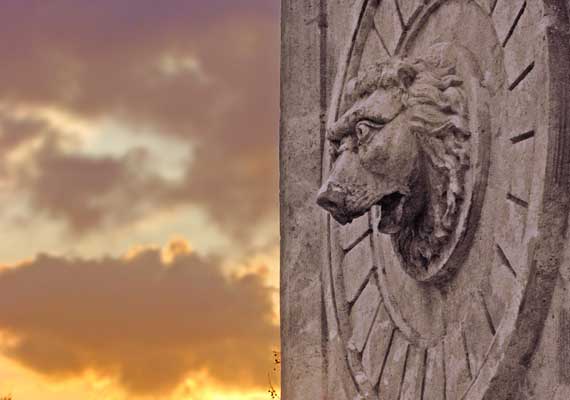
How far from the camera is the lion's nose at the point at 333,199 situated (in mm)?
7195

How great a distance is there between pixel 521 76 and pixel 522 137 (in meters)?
0.28

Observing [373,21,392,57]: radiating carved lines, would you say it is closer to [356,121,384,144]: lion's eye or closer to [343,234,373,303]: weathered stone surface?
[356,121,384,144]: lion's eye

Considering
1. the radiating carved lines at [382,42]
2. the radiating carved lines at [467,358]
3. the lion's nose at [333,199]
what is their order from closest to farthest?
the radiating carved lines at [467,358]
the lion's nose at [333,199]
the radiating carved lines at [382,42]

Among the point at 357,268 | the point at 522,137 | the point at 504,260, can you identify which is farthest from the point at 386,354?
the point at 522,137

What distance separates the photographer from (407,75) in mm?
7301

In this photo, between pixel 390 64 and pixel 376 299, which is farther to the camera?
pixel 376 299

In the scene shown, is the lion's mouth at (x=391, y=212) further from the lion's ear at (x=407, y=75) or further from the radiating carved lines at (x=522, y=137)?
the radiating carved lines at (x=522, y=137)

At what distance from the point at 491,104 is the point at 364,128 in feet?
2.22

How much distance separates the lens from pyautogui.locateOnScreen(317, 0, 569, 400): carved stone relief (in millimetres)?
6488

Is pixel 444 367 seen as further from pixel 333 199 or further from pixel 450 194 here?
pixel 333 199

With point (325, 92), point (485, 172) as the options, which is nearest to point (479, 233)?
point (485, 172)

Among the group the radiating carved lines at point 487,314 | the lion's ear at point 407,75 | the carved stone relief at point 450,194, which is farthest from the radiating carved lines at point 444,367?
the lion's ear at point 407,75

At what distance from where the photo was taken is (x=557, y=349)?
20.8ft

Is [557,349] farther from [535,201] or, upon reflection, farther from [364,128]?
[364,128]
